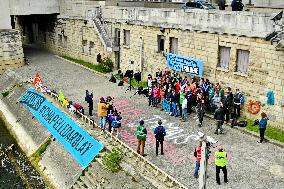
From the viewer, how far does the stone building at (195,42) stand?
19406mm

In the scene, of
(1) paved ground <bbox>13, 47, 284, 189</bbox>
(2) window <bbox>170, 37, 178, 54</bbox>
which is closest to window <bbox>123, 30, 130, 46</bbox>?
(1) paved ground <bbox>13, 47, 284, 189</bbox>

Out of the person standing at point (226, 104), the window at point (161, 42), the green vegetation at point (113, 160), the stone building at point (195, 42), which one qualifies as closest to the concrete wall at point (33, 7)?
the stone building at point (195, 42)

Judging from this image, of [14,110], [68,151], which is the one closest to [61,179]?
[68,151]

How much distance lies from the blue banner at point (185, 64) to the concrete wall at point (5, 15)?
1996cm

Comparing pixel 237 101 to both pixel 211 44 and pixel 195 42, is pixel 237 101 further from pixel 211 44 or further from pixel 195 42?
pixel 195 42

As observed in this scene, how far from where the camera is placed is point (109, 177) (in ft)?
49.8

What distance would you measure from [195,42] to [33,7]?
75.4 feet

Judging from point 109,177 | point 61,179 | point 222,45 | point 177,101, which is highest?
point 222,45

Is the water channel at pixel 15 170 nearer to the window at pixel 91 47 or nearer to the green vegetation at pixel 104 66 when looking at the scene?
the green vegetation at pixel 104 66

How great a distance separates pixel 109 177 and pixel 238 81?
10.6 metres

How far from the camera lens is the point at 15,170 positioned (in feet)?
65.4

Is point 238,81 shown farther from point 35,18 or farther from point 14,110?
point 35,18

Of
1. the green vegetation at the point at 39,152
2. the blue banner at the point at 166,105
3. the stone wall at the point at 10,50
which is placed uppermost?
the stone wall at the point at 10,50

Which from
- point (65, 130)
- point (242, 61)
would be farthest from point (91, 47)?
point (242, 61)
